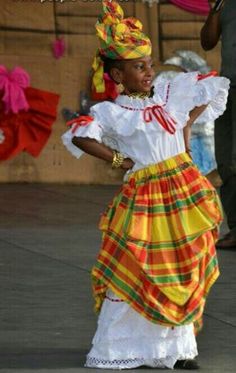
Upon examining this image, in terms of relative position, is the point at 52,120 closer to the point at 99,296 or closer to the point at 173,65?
the point at 173,65

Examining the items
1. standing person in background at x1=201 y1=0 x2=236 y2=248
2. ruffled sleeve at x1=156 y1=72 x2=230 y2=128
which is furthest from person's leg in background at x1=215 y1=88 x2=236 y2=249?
ruffled sleeve at x1=156 y1=72 x2=230 y2=128

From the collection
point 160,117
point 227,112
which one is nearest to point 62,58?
point 227,112

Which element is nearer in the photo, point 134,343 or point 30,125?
point 134,343

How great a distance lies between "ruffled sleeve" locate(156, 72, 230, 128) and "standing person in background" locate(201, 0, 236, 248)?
108 inches

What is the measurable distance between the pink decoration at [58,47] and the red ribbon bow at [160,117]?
594cm

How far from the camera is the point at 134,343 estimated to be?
661 centimetres

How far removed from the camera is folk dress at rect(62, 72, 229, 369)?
652 centimetres

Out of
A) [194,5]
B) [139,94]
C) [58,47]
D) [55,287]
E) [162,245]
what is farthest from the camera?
[194,5]

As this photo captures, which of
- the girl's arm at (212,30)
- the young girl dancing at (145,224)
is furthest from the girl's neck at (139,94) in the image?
the girl's arm at (212,30)

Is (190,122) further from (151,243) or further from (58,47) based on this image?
(58,47)

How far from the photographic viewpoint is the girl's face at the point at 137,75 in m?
6.77

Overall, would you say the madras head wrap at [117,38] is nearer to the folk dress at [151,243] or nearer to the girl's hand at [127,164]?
the folk dress at [151,243]

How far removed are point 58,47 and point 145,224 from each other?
245 inches

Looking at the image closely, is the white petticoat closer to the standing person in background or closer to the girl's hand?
the girl's hand
